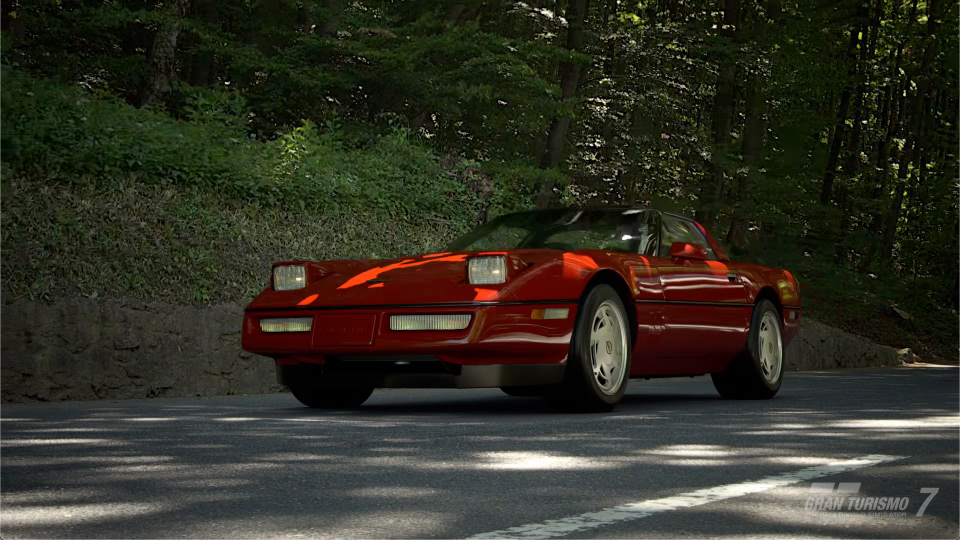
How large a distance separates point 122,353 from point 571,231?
12.7 ft

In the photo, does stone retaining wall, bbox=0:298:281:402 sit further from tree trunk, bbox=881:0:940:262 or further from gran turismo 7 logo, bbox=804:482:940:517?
tree trunk, bbox=881:0:940:262

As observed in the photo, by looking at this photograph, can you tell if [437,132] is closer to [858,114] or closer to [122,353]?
[122,353]

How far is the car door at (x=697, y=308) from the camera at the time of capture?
28.0ft

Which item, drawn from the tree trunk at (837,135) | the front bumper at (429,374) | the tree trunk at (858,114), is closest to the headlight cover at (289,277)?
the front bumper at (429,374)

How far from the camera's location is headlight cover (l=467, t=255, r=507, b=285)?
7.34 metres

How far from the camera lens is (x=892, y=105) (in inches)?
1426

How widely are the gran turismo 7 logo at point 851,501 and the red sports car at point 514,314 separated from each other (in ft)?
9.71

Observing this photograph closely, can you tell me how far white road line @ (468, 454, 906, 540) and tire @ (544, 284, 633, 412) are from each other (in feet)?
7.97

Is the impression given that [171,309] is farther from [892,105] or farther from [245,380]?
[892,105]

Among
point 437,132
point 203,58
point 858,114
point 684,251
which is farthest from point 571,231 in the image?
point 858,114

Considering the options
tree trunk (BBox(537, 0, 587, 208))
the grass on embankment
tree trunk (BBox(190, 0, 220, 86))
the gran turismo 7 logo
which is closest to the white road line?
the gran turismo 7 logo

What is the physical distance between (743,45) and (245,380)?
15702 millimetres

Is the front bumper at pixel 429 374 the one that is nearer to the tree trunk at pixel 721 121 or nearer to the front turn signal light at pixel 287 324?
the front turn signal light at pixel 287 324

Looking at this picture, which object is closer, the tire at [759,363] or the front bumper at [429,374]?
the front bumper at [429,374]
